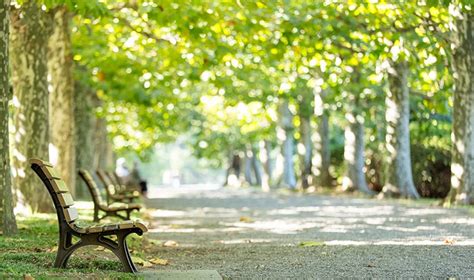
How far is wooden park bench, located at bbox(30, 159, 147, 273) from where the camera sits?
9016 mm

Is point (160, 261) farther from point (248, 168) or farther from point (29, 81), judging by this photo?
point (248, 168)

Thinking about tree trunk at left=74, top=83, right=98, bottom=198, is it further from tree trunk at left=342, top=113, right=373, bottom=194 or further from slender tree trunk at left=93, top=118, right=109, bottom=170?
tree trunk at left=342, top=113, right=373, bottom=194

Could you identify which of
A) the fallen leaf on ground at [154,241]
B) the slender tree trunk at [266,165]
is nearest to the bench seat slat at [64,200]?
the fallen leaf on ground at [154,241]

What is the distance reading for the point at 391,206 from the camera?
23.1 m

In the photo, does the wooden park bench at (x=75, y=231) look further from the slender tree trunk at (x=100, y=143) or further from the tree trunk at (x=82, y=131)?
the slender tree trunk at (x=100, y=143)

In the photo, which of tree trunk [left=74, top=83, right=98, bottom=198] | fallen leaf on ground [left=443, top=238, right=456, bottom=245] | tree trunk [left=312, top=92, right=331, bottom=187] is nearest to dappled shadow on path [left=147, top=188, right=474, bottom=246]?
fallen leaf on ground [left=443, top=238, right=456, bottom=245]

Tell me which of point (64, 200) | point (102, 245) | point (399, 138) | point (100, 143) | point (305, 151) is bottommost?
point (102, 245)

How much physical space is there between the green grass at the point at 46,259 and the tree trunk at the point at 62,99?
28.8ft

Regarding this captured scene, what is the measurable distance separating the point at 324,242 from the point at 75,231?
5.07m

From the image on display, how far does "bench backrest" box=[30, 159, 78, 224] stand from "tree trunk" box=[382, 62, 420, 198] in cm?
1953

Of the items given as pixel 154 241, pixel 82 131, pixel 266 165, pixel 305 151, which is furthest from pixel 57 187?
pixel 266 165

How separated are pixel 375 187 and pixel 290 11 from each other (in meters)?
17.7

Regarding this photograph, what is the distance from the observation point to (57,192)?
30.5 ft

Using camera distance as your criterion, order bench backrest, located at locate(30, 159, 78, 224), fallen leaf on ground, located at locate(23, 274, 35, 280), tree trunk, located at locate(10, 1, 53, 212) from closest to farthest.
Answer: fallen leaf on ground, located at locate(23, 274, 35, 280)
bench backrest, located at locate(30, 159, 78, 224)
tree trunk, located at locate(10, 1, 53, 212)
